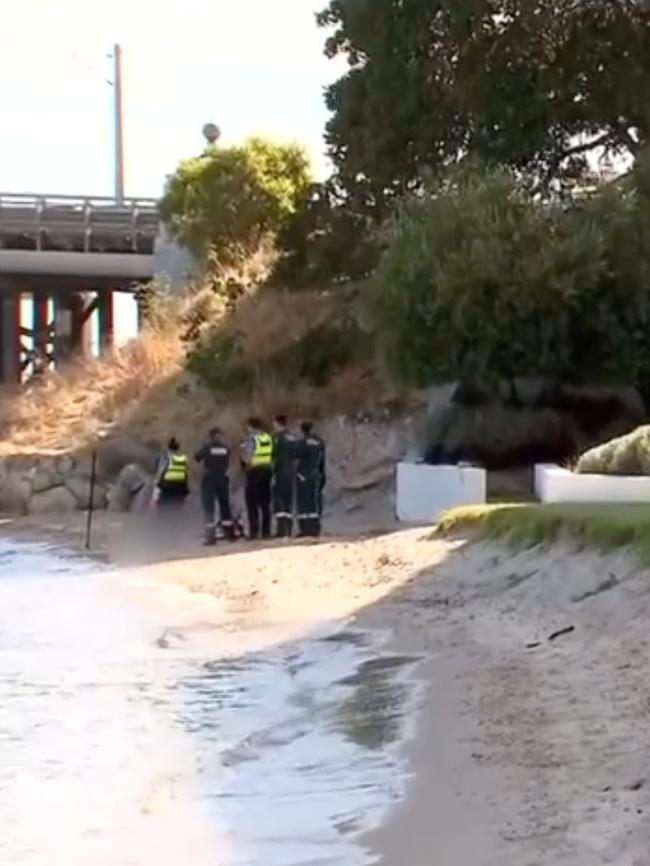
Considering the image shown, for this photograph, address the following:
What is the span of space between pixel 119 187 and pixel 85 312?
11.8ft

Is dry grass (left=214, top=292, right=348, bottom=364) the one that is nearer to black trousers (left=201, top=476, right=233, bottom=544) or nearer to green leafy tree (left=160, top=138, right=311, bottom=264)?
green leafy tree (left=160, top=138, right=311, bottom=264)

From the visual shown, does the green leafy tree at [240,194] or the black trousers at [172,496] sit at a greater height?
the green leafy tree at [240,194]

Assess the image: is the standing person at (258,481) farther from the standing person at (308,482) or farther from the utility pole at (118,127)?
the utility pole at (118,127)

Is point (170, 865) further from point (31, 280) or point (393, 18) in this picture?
point (31, 280)

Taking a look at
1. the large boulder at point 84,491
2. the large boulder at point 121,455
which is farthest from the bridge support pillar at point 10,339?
the large boulder at point 84,491

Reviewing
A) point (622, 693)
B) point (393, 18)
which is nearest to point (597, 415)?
point (393, 18)

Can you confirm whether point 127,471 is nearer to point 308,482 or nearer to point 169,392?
point 169,392

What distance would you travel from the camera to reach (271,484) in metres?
25.0

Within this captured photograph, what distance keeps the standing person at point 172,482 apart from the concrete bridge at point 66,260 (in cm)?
1603

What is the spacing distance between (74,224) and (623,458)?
26.9 meters

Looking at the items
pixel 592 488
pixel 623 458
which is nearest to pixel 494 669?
pixel 592 488

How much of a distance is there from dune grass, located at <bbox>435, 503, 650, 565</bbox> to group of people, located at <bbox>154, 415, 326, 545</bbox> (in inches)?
130

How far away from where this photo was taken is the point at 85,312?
5062 cm

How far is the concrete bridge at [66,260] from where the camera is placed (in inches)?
1775
